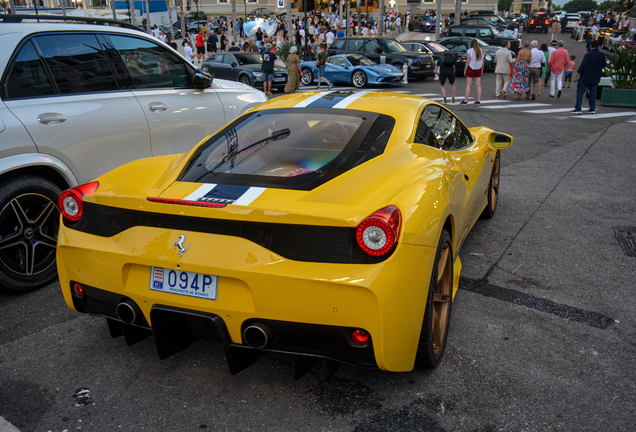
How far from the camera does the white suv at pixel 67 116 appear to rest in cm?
385

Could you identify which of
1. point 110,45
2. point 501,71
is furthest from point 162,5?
point 110,45

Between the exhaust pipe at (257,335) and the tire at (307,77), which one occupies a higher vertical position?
the exhaust pipe at (257,335)

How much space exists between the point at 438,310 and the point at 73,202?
2112mm

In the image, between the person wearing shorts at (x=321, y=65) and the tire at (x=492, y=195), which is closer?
the tire at (x=492, y=195)

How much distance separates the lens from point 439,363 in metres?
2.94

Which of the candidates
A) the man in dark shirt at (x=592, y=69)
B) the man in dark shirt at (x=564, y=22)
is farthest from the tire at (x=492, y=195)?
the man in dark shirt at (x=564, y=22)

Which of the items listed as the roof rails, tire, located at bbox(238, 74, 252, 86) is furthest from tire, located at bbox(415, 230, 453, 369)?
tire, located at bbox(238, 74, 252, 86)

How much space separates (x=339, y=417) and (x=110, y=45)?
156 inches

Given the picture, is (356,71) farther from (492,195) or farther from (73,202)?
(73,202)

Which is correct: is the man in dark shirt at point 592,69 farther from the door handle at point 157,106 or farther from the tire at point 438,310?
the tire at point 438,310

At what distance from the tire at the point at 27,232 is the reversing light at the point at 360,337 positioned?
277cm

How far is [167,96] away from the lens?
5.19m

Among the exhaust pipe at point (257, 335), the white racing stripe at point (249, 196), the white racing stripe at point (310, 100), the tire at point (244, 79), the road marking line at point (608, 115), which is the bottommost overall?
the road marking line at point (608, 115)

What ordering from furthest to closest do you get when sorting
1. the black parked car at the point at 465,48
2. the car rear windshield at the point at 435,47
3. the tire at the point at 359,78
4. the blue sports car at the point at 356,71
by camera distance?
the black parked car at the point at 465,48 < the car rear windshield at the point at 435,47 < the tire at the point at 359,78 < the blue sports car at the point at 356,71
